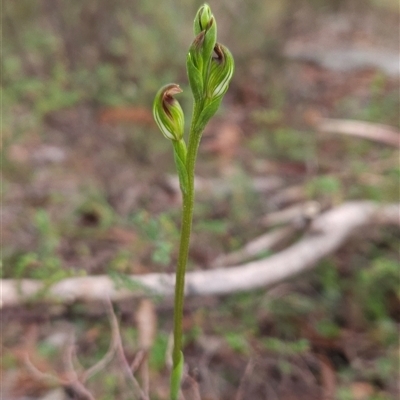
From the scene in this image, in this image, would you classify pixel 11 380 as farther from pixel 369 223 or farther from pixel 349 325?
pixel 369 223

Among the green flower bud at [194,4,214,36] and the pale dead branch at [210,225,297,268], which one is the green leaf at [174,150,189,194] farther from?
the pale dead branch at [210,225,297,268]

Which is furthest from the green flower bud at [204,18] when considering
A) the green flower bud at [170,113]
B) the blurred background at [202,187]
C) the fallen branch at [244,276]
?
the fallen branch at [244,276]

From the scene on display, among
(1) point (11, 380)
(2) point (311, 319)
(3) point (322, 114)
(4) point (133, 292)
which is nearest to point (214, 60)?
(4) point (133, 292)

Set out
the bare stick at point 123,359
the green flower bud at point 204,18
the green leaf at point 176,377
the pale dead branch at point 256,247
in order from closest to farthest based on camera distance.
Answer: the green flower bud at point 204,18
the green leaf at point 176,377
the bare stick at point 123,359
the pale dead branch at point 256,247

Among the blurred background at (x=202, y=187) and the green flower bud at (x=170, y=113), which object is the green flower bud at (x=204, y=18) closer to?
the green flower bud at (x=170, y=113)

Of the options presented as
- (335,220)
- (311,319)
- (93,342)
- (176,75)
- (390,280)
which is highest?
(176,75)
